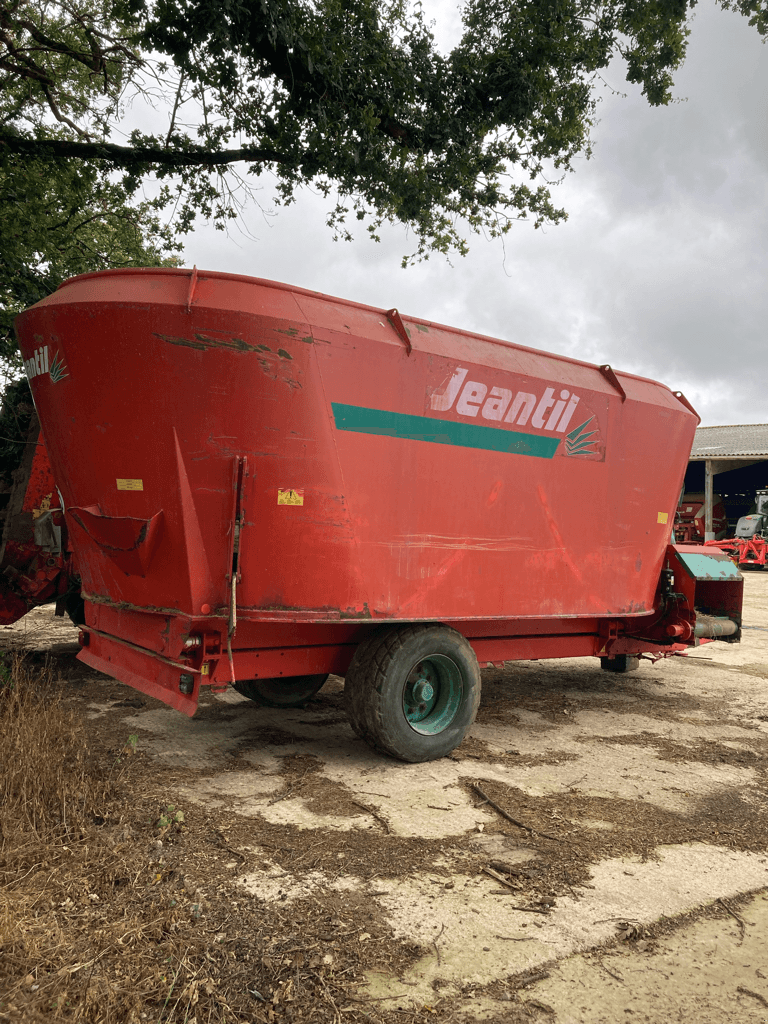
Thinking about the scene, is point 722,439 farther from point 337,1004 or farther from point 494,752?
point 337,1004

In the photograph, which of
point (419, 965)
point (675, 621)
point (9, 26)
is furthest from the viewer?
point (9, 26)

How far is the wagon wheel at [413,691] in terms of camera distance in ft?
14.0

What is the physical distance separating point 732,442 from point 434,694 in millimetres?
30635

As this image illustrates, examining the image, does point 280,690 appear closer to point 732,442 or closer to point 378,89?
point 378,89

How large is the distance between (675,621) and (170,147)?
7.32 m

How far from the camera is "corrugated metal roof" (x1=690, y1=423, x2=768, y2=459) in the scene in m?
26.1

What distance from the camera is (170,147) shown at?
7660mm

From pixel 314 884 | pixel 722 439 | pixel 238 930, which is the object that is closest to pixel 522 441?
pixel 314 884

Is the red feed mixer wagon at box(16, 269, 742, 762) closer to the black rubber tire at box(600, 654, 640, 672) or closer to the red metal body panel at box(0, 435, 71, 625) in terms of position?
the red metal body panel at box(0, 435, 71, 625)

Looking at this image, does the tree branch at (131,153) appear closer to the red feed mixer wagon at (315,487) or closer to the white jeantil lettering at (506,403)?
the red feed mixer wagon at (315,487)

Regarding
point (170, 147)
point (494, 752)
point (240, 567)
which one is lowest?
point (494, 752)

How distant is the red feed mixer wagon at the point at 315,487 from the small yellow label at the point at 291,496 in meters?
0.02

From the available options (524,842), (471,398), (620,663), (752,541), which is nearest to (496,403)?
(471,398)

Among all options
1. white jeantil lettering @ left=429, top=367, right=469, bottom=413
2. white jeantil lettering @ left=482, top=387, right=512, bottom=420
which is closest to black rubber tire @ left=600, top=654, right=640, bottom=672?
white jeantil lettering @ left=482, top=387, right=512, bottom=420
